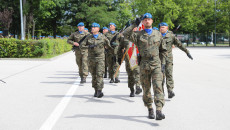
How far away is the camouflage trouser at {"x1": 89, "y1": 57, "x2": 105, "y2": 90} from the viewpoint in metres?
7.52

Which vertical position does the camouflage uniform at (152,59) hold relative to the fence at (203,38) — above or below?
below

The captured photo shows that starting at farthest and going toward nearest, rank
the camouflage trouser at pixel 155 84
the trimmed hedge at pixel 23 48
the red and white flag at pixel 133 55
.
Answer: the trimmed hedge at pixel 23 48
the red and white flag at pixel 133 55
the camouflage trouser at pixel 155 84

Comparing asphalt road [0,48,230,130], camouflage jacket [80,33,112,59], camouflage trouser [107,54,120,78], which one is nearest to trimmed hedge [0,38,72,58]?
camouflage trouser [107,54,120,78]

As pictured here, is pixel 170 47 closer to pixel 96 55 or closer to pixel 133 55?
pixel 133 55

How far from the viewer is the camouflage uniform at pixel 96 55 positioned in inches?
297

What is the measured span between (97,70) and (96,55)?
371 mm

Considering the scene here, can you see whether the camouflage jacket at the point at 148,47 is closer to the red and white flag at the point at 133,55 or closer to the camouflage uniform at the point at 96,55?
the red and white flag at the point at 133,55

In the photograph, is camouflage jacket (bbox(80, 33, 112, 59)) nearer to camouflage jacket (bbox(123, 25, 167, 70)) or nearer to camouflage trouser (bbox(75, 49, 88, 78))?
camouflage jacket (bbox(123, 25, 167, 70))

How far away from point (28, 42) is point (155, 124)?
59.2ft

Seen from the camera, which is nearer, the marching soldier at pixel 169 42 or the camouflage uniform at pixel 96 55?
the marching soldier at pixel 169 42

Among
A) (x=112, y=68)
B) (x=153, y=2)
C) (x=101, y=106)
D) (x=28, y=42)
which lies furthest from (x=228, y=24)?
(x=101, y=106)

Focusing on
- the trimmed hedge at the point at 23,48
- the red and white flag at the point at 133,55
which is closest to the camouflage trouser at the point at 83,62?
the red and white flag at the point at 133,55

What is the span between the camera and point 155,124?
5.11 m

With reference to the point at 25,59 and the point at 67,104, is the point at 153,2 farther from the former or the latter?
the point at 67,104
